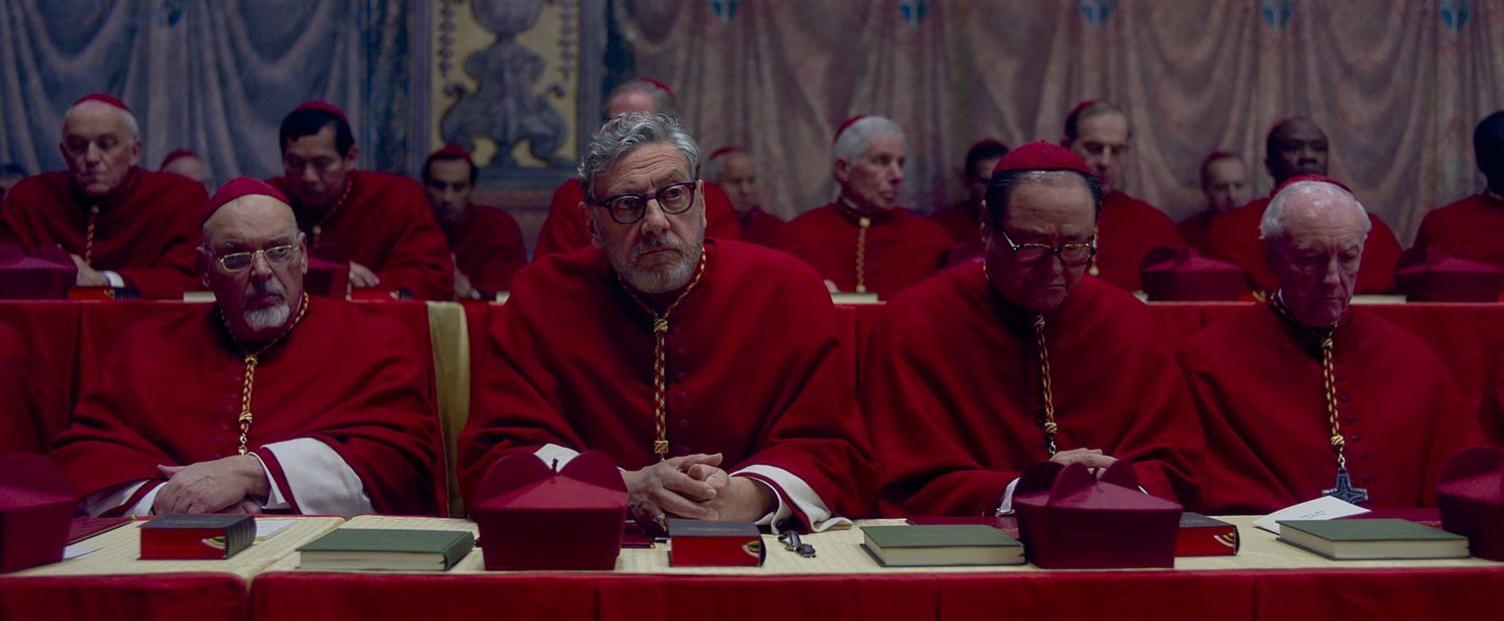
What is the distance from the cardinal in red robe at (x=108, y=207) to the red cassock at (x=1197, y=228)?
4965mm

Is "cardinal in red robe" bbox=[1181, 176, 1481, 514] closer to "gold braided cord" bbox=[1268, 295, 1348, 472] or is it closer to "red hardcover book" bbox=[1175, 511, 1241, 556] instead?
"gold braided cord" bbox=[1268, 295, 1348, 472]

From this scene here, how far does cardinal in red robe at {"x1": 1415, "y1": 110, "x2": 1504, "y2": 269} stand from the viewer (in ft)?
18.9

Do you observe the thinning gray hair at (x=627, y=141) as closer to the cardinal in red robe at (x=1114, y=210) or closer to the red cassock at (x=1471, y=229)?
the cardinal in red robe at (x=1114, y=210)

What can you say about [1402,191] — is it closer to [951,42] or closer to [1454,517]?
[951,42]

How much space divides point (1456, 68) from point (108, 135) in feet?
22.6

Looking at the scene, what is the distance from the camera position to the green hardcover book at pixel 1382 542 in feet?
6.36

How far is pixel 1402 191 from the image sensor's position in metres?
7.15

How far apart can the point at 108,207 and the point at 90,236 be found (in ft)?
0.49

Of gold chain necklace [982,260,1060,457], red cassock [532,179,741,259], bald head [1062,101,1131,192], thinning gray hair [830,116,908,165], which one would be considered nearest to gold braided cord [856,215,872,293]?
thinning gray hair [830,116,908,165]

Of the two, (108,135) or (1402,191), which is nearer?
(108,135)

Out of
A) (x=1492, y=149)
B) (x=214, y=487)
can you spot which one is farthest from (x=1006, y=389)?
(x=1492, y=149)

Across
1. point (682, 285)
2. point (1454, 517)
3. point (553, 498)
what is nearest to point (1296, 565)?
point (1454, 517)

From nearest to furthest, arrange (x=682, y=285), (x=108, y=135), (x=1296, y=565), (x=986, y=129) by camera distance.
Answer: (x=1296, y=565) → (x=682, y=285) → (x=108, y=135) → (x=986, y=129)

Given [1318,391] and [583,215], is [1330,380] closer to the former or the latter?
[1318,391]
